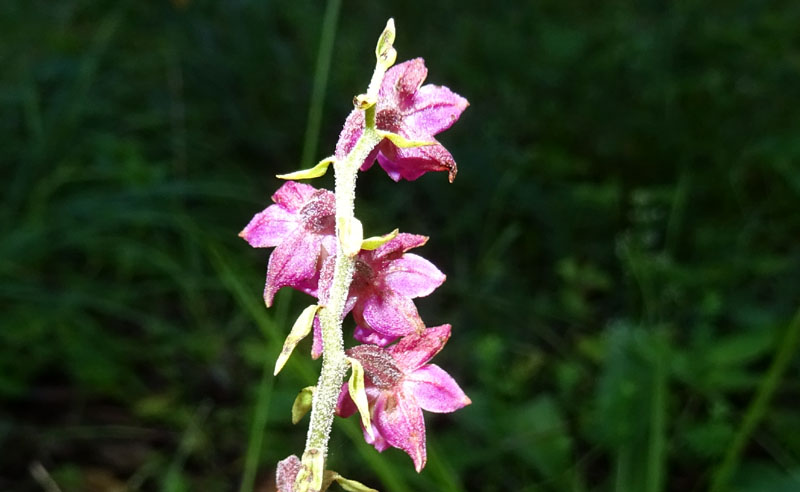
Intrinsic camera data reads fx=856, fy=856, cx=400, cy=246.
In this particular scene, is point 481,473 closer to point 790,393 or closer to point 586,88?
point 790,393

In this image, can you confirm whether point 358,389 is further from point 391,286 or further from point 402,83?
point 402,83

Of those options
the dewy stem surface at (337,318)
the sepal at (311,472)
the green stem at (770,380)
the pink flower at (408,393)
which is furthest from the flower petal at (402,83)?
the green stem at (770,380)

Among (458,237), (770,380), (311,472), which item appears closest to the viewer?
(311,472)

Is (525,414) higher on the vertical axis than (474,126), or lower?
lower

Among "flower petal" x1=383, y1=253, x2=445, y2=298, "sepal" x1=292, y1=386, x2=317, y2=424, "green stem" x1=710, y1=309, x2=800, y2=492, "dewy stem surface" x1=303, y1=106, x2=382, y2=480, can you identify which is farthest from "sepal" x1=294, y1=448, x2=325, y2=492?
"green stem" x1=710, y1=309, x2=800, y2=492

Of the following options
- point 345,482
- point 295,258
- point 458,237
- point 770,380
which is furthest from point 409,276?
point 458,237

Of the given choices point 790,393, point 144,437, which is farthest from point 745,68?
point 144,437
